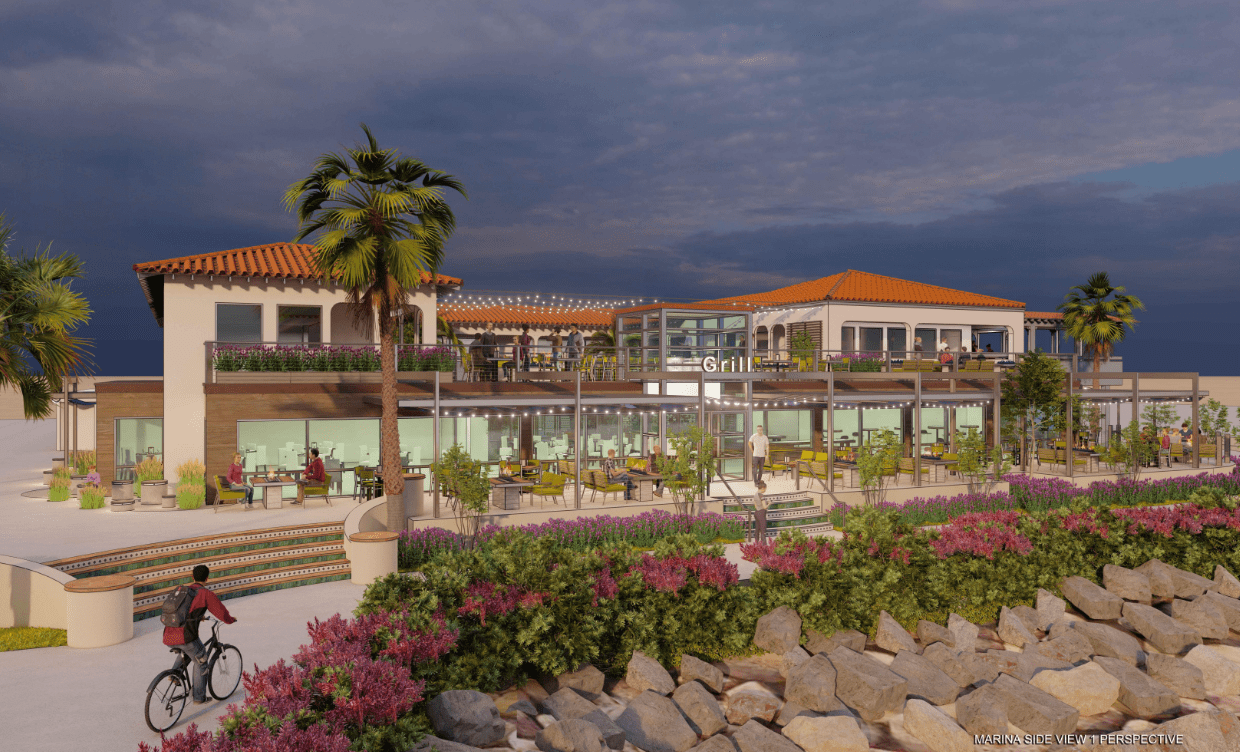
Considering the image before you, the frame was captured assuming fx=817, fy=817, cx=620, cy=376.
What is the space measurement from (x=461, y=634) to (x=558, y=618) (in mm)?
1264

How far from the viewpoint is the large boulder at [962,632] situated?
12.3m

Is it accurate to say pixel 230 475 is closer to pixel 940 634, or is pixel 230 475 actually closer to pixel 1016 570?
pixel 940 634

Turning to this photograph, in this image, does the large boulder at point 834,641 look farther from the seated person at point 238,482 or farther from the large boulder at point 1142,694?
the seated person at point 238,482

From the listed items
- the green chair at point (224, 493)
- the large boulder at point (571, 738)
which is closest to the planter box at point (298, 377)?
the green chair at point (224, 493)

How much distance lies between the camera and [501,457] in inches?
944

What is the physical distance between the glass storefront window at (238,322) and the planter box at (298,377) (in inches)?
71.4

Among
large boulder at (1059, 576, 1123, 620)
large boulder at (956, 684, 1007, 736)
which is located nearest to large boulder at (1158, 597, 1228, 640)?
large boulder at (1059, 576, 1123, 620)

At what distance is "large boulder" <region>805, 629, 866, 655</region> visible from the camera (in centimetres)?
1149

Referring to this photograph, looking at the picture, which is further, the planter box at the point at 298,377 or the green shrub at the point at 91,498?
the planter box at the point at 298,377

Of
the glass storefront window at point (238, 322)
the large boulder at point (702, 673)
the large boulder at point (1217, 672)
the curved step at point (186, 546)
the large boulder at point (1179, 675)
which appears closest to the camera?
the large boulder at point (702, 673)

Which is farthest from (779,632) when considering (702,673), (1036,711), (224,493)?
(224,493)

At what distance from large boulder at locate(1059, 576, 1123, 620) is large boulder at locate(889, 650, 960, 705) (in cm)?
452

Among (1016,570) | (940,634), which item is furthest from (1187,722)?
(1016,570)

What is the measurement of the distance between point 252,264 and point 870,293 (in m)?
25.0
